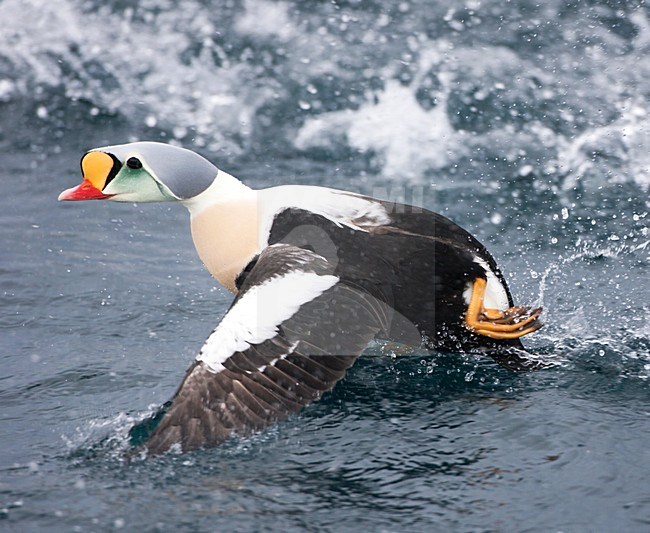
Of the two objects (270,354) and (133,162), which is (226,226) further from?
(270,354)

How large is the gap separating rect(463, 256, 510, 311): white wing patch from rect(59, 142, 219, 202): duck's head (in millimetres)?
1326

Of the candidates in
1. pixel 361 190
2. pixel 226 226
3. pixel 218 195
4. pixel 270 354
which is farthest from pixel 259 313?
pixel 361 190

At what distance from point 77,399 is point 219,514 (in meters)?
1.27

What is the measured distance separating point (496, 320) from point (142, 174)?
1703mm

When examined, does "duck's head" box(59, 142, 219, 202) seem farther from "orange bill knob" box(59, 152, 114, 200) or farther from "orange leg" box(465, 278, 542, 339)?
"orange leg" box(465, 278, 542, 339)

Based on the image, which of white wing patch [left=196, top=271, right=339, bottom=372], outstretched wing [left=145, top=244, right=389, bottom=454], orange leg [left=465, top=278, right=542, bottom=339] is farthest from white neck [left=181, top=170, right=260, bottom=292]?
orange leg [left=465, top=278, right=542, bottom=339]

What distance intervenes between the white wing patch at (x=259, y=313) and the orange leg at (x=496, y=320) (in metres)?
0.70

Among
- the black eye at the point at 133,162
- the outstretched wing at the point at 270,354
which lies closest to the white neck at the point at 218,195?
the black eye at the point at 133,162

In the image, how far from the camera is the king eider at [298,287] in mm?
3730

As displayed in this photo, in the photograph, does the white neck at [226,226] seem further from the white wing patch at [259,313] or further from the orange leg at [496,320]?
the orange leg at [496,320]

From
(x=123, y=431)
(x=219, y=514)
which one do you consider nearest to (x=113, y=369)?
(x=123, y=431)

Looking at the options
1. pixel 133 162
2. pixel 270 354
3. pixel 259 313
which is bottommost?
pixel 270 354

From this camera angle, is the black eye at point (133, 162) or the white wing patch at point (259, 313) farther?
the black eye at point (133, 162)

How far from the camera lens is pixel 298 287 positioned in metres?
4.01
